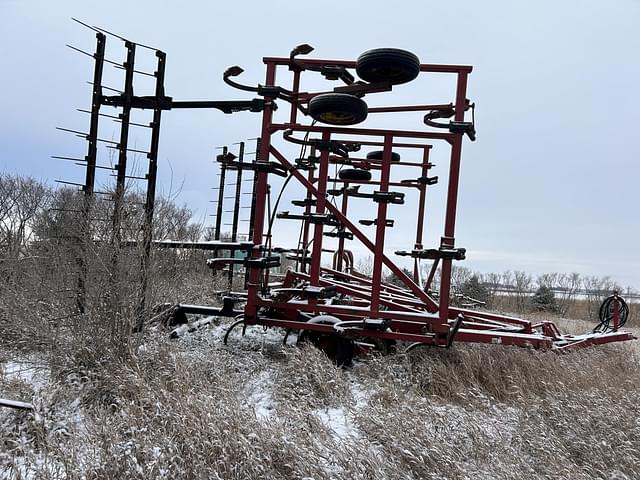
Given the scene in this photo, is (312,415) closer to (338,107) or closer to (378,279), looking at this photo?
(378,279)

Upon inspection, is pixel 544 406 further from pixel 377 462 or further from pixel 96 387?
pixel 96 387

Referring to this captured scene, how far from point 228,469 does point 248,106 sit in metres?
4.39

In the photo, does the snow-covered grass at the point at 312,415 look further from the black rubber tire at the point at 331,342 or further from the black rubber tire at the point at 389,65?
the black rubber tire at the point at 389,65

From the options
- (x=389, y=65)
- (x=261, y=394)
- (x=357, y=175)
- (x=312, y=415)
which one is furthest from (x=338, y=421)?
(x=357, y=175)

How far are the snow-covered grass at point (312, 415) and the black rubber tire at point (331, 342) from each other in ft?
0.49

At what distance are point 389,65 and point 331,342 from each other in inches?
125

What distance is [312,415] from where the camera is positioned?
363cm

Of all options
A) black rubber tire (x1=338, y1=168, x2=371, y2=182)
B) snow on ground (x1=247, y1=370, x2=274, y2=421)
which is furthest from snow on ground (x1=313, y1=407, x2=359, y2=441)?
black rubber tire (x1=338, y1=168, x2=371, y2=182)

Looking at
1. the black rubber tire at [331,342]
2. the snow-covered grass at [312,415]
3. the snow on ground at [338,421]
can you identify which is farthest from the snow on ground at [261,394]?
the black rubber tire at [331,342]

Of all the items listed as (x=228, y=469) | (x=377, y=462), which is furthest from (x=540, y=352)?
(x=228, y=469)

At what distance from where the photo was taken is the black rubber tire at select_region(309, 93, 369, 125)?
192 inches

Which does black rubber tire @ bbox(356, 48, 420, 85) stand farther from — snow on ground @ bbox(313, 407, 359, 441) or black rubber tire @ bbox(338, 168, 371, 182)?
black rubber tire @ bbox(338, 168, 371, 182)

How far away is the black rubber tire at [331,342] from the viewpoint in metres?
5.41

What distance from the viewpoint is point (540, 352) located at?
5285 millimetres
